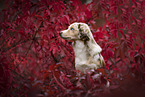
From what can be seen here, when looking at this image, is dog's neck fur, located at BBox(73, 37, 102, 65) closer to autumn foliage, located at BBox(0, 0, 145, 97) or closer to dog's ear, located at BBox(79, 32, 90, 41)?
dog's ear, located at BBox(79, 32, 90, 41)

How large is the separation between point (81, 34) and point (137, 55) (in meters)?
0.55

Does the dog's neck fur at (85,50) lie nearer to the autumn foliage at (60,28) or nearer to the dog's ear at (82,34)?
the dog's ear at (82,34)

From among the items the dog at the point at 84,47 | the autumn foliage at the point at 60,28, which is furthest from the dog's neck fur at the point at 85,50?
the autumn foliage at the point at 60,28

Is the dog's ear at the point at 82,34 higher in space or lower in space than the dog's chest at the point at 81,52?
higher

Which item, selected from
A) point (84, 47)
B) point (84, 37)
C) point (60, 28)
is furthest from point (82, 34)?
point (60, 28)

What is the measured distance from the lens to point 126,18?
4.83ft

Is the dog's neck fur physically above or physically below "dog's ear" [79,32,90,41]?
below

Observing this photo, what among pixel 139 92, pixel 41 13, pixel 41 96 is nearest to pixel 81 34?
pixel 41 13

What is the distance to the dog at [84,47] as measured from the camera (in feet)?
4.57

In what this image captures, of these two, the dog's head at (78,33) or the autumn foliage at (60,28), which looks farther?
the dog's head at (78,33)

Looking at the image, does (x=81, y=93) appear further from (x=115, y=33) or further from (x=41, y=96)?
(x=115, y=33)

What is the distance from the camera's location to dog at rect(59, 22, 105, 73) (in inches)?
54.8

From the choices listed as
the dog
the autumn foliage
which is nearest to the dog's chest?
the dog

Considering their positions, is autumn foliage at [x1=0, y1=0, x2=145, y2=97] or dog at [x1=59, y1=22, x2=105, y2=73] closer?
autumn foliage at [x1=0, y1=0, x2=145, y2=97]
